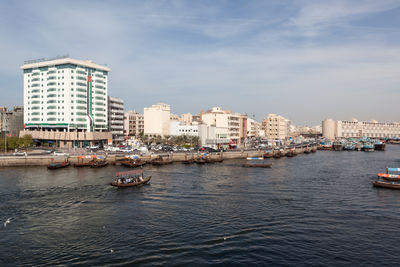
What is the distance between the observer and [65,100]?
121688mm

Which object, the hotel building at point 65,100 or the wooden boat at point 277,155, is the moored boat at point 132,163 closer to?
the hotel building at point 65,100

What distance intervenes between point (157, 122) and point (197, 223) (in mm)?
119466

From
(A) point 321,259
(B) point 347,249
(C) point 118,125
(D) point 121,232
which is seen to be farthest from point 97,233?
(C) point 118,125

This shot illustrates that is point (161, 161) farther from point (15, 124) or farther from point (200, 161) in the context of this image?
point (15, 124)

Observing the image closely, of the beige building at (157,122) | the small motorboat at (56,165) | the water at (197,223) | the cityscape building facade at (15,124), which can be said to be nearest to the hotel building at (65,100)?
the cityscape building facade at (15,124)

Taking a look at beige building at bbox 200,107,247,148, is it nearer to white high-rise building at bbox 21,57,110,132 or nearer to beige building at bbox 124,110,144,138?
beige building at bbox 124,110,144,138

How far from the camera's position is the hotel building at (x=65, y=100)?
122125mm

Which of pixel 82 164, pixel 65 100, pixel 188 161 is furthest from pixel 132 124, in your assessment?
pixel 82 164

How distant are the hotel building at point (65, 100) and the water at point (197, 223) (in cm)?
6285

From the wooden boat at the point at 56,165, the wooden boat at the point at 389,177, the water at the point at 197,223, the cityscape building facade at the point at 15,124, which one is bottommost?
the water at the point at 197,223

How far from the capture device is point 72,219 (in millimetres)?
38719

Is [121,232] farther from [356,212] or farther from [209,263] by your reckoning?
[356,212]

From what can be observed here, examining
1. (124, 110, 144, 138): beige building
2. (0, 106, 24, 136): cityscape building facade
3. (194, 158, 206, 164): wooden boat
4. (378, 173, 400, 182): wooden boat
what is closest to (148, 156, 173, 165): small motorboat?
(194, 158, 206, 164): wooden boat

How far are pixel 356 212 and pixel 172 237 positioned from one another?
26744mm
